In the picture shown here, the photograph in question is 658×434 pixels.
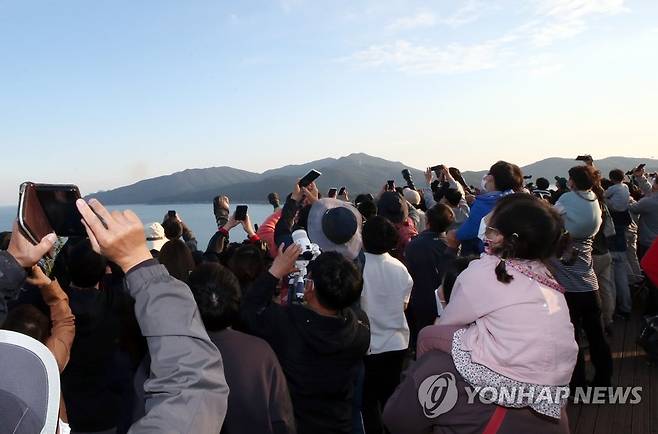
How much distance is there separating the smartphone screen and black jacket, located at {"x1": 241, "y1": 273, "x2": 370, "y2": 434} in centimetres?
113

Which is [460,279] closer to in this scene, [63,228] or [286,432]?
[286,432]

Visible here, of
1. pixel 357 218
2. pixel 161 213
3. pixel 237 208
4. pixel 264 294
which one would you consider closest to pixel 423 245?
pixel 357 218

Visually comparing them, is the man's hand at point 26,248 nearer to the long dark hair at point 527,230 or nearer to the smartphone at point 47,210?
the smartphone at point 47,210

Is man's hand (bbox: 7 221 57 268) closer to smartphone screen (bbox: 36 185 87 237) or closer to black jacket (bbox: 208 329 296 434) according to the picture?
smartphone screen (bbox: 36 185 87 237)

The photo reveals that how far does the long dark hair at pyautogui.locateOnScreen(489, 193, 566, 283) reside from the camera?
6.31 feet

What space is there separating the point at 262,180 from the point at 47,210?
61547mm

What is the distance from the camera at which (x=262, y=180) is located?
2459 inches

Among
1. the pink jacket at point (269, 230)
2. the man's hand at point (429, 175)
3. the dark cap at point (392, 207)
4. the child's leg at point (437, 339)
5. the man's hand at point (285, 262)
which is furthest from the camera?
the man's hand at point (429, 175)

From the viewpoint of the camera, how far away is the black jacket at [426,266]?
444 centimetres

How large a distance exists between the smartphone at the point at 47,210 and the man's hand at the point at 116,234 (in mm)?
383

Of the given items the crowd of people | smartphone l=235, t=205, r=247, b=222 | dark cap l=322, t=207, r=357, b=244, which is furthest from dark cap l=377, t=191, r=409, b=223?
dark cap l=322, t=207, r=357, b=244

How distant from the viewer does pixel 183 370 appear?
1178 millimetres

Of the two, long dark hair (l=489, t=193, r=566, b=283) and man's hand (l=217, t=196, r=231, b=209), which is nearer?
long dark hair (l=489, t=193, r=566, b=283)

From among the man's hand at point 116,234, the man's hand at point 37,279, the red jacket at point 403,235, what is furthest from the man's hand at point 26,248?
the red jacket at point 403,235
